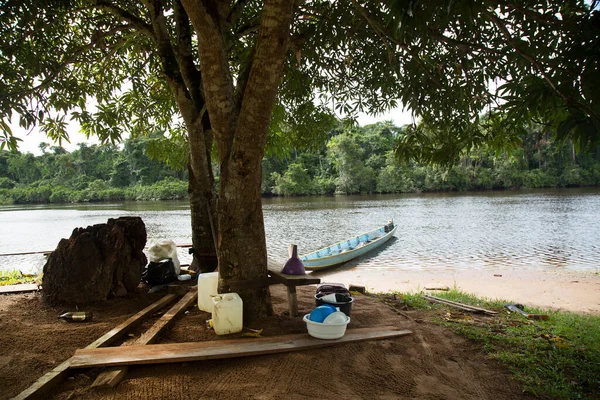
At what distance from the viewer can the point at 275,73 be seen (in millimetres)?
3555

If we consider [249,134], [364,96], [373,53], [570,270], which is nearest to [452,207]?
[570,270]

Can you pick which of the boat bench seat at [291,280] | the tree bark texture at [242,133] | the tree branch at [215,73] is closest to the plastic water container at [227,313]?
the tree bark texture at [242,133]

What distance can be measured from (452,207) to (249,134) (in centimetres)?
3100

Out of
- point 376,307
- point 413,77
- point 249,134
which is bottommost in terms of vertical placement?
point 376,307

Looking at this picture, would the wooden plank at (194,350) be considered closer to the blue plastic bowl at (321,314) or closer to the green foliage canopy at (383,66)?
the blue plastic bowl at (321,314)

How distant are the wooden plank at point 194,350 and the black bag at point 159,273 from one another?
7.63 feet

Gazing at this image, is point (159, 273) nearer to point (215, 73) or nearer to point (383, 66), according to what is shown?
point (215, 73)

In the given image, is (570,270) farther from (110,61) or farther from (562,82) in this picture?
(110,61)

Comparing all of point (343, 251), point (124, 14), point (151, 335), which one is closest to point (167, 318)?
point (151, 335)

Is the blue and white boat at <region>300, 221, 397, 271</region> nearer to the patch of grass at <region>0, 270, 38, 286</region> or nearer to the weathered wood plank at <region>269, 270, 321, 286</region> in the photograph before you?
the patch of grass at <region>0, 270, 38, 286</region>

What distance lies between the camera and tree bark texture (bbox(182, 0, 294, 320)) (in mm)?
3506

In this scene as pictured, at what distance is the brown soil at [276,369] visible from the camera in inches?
108

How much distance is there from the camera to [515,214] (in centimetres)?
2570

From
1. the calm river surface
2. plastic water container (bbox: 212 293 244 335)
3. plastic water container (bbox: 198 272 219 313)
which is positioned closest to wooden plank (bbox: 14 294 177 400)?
plastic water container (bbox: 198 272 219 313)
